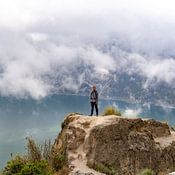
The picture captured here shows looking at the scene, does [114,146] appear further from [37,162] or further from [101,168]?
[37,162]

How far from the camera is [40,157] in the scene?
86.2 feet

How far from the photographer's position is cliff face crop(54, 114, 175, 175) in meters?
25.2

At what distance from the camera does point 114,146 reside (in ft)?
85.1

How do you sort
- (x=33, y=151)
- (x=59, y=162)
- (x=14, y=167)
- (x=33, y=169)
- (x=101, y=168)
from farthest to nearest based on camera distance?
(x=33, y=151) → (x=59, y=162) → (x=101, y=168) → (x=14, y=167) → (x=33, y=169)

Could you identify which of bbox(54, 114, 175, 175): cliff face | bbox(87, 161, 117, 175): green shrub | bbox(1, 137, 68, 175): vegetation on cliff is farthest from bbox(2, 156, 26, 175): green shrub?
bbox(87, 161, 117, 175): green shrub

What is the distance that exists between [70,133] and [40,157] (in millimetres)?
2117

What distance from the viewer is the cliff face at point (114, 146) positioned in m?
25.2

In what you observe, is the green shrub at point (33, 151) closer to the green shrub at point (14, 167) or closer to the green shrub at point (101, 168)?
the green shrub at point (14, 167)

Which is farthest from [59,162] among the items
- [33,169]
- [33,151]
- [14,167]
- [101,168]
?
[33,169]

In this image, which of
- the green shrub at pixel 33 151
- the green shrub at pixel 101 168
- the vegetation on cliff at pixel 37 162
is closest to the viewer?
the vegetation on cliff at pixel 37 162

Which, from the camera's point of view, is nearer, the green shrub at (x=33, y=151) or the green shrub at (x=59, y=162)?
the green shrub at (x=59, y=162)

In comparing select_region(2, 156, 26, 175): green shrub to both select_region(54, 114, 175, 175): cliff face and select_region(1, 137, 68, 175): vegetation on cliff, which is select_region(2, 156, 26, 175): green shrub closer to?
select_region(1, 137, 68, 175): vegetation on cliff

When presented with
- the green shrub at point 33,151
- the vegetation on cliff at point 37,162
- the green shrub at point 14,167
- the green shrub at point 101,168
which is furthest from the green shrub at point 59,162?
the green shrub at point 14,167

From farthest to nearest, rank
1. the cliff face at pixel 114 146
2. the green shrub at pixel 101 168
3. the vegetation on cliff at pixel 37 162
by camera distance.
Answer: the cliff face at pixel 114 146
the green shrub at pixel 101 168
the vegetation on cliff at pixel 37 162
